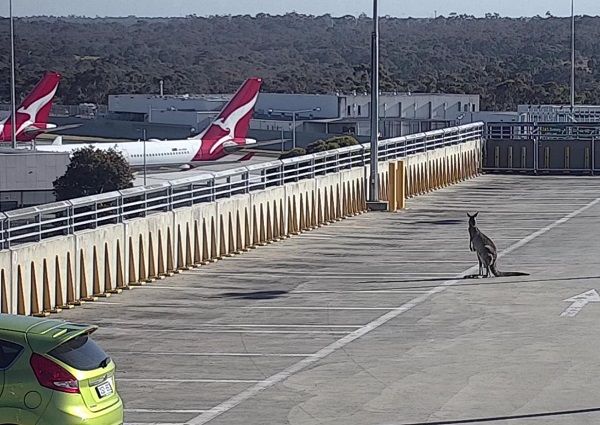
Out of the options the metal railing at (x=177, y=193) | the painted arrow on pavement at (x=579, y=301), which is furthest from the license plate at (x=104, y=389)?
the painted arrow on pavement at (x=579, y=301)

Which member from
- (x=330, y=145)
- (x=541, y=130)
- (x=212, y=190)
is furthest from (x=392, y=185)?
(x=541, y=130)

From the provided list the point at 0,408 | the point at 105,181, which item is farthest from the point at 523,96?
the point at 0,408

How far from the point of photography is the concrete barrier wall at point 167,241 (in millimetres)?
19922

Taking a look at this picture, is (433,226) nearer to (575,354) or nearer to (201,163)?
(575,354)

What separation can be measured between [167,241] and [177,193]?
111 inches

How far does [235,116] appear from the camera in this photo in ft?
231

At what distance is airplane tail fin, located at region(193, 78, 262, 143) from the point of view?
2763 inches

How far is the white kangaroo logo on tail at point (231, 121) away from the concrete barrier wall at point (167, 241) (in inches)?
1262

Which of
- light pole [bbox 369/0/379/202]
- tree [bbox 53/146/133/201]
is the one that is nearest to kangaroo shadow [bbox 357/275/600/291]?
light pole [bbox 369/0/379/202]

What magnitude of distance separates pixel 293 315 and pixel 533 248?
31.2ft

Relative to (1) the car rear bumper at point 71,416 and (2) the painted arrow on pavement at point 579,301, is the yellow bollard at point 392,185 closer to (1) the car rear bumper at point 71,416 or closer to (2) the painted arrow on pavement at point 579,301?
(2) the painted arrow on pavement at point 579,301

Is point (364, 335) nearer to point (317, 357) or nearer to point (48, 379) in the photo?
point (317, 357)

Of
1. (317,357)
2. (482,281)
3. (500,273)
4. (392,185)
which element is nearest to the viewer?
(317,357)

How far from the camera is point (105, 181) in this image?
51.9 meters
